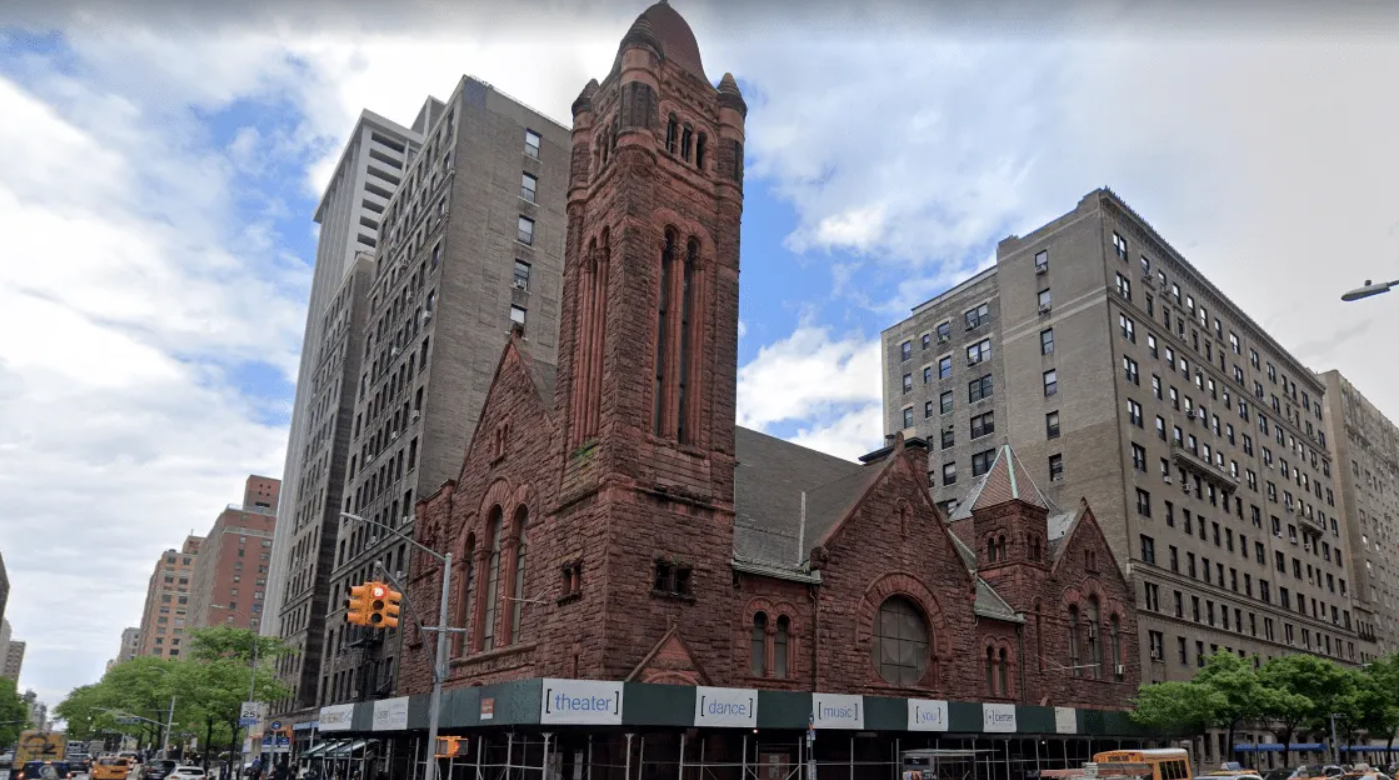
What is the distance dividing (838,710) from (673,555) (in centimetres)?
718

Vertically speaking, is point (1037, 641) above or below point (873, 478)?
below

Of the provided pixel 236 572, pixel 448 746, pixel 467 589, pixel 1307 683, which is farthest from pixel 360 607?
pixel 236 572

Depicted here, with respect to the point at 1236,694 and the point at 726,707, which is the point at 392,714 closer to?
the point at 726,707

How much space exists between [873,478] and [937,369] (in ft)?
120

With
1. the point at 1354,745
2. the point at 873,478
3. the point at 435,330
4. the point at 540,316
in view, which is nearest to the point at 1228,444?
the point at 1354,745

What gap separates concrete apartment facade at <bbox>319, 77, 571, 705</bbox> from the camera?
58406 millimetres

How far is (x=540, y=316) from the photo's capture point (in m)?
65.8

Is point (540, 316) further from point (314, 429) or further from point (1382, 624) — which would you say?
point (1382, 624)

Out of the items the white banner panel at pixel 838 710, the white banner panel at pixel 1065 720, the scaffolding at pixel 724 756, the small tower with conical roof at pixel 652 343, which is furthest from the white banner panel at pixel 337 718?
the white banner panel at pixel 1065 720

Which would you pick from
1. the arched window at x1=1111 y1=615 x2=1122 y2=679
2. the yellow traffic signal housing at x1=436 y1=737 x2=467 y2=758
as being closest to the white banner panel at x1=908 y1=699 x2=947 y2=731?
the yellow traffic signal housing at x1=436 y1=737 x2=467 y2=758

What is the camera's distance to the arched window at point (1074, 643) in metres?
48.3

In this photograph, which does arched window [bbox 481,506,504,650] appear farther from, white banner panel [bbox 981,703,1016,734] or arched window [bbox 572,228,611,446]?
white banner panel [bbox 981,703,1016,734]

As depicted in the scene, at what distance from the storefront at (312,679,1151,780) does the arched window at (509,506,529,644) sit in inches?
148

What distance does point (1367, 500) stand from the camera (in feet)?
349
